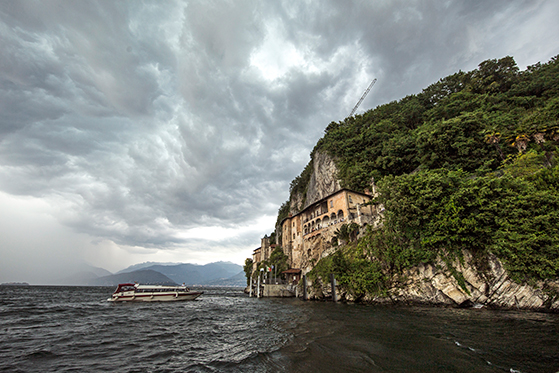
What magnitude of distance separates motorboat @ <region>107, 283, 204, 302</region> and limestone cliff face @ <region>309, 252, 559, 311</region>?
3091cm

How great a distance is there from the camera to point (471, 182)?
60.8 feet

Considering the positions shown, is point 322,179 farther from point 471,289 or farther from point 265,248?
point 471,289

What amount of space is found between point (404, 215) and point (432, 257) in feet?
13.9

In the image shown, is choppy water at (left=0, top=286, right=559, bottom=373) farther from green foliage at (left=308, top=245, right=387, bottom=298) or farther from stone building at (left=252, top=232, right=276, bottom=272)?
stone building at (left=252, top=232, right=276, bottom=272)

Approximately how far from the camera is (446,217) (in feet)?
60.6

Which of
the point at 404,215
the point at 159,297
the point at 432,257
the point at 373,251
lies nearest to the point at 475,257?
the point at 432,257

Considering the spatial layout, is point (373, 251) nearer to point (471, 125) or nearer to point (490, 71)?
point (471, 125)

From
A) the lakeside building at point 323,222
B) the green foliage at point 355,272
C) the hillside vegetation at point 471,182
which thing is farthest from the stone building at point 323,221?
the hillside vegetation at point 471,182

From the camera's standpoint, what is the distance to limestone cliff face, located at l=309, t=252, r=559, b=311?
1481 centimetres

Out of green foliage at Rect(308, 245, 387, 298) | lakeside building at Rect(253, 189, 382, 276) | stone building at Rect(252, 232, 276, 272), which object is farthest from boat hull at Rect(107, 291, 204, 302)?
stone building at Rect(252, 232, 276, 272)

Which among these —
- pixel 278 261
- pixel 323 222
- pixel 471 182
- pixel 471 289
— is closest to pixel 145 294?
pixel 278 261

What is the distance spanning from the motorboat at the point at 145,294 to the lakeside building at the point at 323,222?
2211cm

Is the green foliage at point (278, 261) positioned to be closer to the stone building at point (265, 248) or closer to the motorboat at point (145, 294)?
the stone building at point (265, 248)

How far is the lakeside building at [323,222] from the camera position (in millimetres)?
35938
